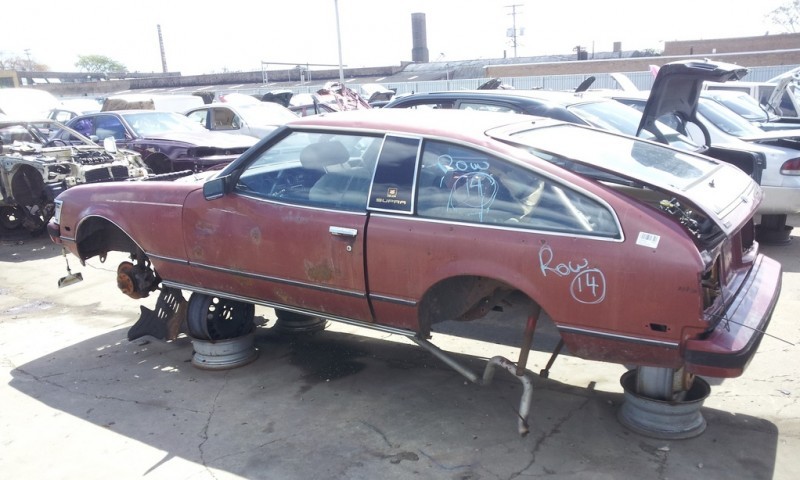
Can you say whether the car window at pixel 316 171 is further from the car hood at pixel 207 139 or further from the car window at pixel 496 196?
the car hood at pixel 207 139

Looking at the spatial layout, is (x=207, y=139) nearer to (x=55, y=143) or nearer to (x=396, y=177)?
(x=55, y=143)

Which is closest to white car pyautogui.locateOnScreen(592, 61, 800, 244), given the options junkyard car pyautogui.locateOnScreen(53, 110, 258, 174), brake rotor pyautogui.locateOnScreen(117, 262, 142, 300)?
brake rotor pyautogui.locateOnScreen(117, 262, 142, 300)

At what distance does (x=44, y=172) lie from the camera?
29.6ft

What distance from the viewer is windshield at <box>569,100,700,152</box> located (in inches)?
268

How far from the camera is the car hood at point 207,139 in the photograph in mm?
10611

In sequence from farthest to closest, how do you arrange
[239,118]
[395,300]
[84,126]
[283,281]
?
[239,118] < [84,126] < [283,281] < [395,300]

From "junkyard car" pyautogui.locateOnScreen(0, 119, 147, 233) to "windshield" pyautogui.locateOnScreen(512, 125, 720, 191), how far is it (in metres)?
6.82

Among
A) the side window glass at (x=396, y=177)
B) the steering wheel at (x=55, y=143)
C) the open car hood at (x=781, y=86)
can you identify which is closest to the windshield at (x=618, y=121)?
the side window glass at (x=396, y=177)

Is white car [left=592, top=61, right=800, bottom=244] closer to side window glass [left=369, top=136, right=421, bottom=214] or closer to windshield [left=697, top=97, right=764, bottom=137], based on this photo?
windshield [left=697, top=97, right=764, bottom=137]

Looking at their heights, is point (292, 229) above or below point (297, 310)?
above

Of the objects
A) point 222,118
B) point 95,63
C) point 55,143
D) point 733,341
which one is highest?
point 95,63

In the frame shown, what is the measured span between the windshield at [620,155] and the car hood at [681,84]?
150 cm

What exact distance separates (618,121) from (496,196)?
4087mm

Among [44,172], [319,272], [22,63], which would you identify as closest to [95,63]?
[22,63]
